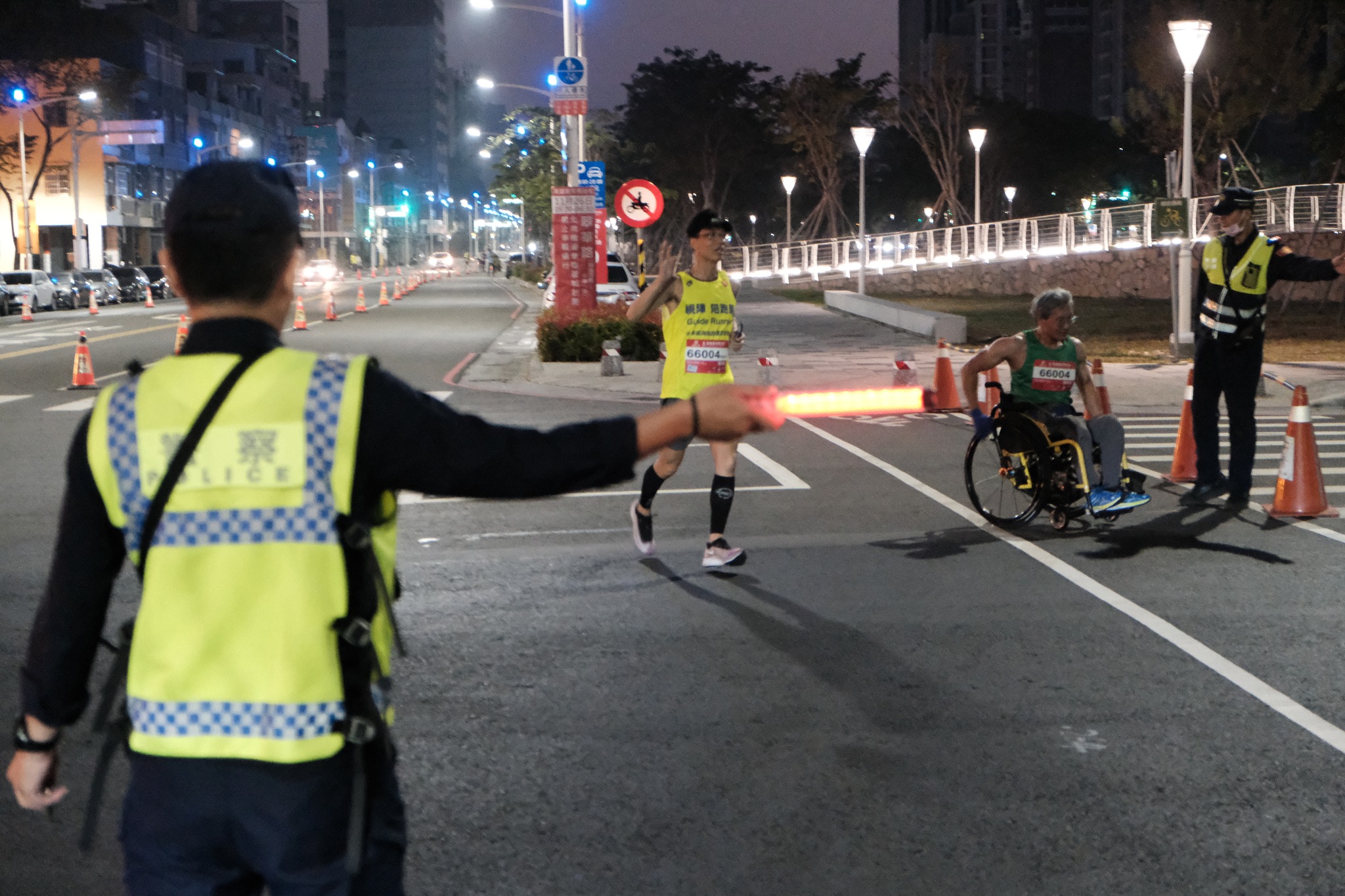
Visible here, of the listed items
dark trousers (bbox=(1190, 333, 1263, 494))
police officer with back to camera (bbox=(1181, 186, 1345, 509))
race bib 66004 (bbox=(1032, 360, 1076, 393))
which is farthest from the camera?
dark trousers (bbox=(1190, 333, 1263, 494))

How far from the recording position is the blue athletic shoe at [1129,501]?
9430 millimetres

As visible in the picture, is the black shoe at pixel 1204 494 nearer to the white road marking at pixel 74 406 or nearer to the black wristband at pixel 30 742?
the black wristband at pixel 30 742

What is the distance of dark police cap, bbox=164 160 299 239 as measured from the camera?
241 centimetres

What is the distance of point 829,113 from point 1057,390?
58.8 metres

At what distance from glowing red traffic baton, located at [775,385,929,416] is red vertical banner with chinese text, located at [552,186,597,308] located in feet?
71.3

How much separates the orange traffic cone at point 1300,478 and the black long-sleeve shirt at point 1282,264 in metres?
0.90

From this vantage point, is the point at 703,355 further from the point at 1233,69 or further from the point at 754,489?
the point at 1233,69

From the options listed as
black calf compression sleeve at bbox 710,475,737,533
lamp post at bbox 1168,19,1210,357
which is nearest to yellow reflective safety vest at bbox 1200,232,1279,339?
black calf compression sleeve at bbox 710,475,737,533

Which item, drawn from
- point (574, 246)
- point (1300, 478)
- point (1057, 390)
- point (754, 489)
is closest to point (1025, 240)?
point (574, 246)

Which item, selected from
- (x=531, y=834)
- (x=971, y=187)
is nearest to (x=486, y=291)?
(x=971, y=187)

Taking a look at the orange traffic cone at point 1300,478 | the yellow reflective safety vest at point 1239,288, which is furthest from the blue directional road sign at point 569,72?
the orange traffic cone at point 1300,478

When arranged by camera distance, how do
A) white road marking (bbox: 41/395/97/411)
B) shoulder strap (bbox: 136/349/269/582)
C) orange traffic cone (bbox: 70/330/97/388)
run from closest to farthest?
shoulder strap (bbox: 136/349/269/582) < white road marking (bbox: 41/395/97/411) < orange traffic cone (bbox: 70/330/97/388)

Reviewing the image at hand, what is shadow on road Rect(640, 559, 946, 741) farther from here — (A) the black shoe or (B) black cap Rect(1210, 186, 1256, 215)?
(B) black cap Rect(1210, 186, 1256, 215)

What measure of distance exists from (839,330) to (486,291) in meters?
35.1
